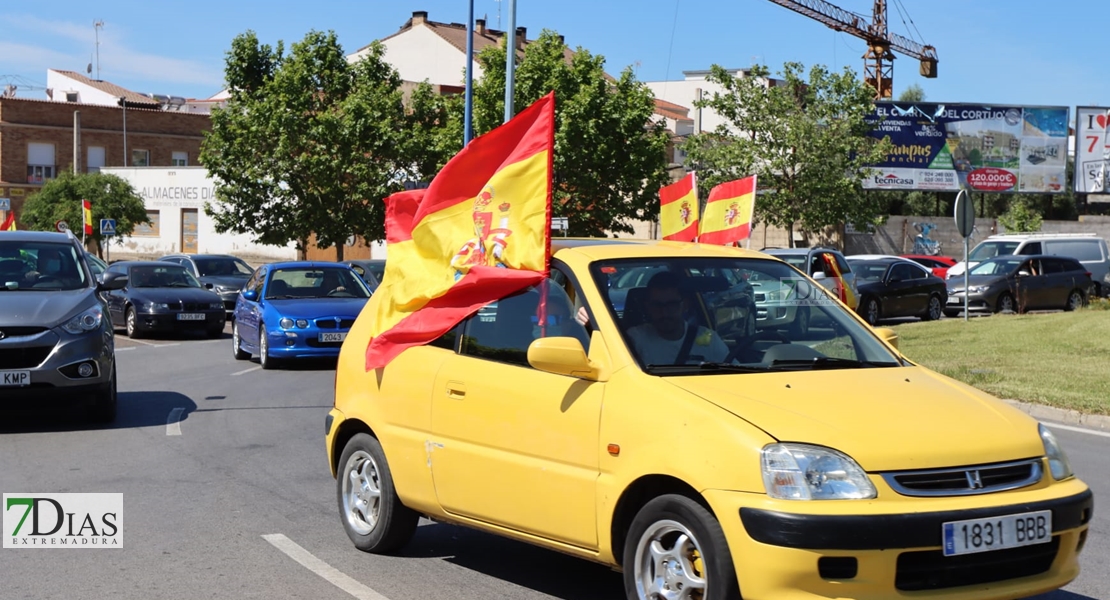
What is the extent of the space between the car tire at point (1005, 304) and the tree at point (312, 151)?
19.6m

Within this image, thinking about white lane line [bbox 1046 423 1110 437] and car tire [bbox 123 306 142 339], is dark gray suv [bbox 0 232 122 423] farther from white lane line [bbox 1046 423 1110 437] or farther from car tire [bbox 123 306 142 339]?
car tire [bbox 123 306 142 339]

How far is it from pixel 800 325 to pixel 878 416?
1.07 metres

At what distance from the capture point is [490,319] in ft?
19.9

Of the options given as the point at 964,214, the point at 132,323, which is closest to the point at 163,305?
the point at 132,323

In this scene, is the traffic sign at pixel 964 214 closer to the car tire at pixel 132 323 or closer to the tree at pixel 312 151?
the car tire at pixel 132 323

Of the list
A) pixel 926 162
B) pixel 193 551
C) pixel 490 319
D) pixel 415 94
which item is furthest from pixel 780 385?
pixel 926 162

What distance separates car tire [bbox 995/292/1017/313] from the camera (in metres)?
30.3

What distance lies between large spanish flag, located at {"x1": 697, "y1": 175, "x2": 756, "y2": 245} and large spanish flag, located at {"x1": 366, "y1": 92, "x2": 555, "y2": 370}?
32.1ft

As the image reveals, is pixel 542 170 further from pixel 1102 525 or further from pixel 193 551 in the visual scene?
pixel 1102 525

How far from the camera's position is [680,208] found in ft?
55.2

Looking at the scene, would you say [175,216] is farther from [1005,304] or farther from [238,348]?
[238,348]

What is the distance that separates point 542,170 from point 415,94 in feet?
128

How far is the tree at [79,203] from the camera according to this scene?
59.9 m

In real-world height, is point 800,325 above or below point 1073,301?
above
